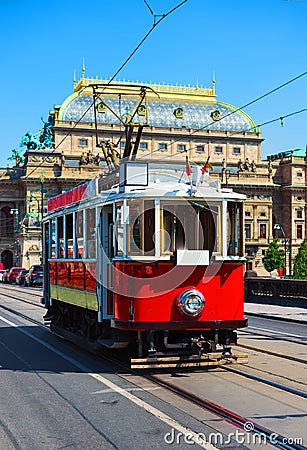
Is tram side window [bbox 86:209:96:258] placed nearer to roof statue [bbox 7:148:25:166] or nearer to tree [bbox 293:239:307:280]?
tree [bbox 293:239:307:280]

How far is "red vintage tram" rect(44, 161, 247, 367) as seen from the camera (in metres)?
11.6

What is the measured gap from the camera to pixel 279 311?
89.8 ft

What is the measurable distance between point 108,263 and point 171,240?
126cm

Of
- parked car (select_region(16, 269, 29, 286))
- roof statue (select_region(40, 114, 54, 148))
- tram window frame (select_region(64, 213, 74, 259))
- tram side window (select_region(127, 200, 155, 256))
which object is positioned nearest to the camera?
tram side window (select_region(127, 200, 155, 256))

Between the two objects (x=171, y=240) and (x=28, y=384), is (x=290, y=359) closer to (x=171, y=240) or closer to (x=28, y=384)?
(x=171, y=240)

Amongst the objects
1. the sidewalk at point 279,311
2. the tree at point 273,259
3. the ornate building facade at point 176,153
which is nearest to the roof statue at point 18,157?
the ornate building facade at point 176,153

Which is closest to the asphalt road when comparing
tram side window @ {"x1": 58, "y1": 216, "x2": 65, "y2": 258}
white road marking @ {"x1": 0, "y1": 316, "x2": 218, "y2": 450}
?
white road marking @ {"x1": 0, "y1": 316, "x2": 218, "y2": 450}

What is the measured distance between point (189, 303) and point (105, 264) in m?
1.70

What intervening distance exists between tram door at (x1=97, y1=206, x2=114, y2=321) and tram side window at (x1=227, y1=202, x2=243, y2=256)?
1.94 m

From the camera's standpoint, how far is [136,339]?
12008mm

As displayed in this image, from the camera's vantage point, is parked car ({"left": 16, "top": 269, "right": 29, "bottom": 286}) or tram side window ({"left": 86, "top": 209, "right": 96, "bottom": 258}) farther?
parked car ({"left": 16, "top": 269, "right": 29, "bottom": 286})

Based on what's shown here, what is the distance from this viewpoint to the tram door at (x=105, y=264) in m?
12.4
